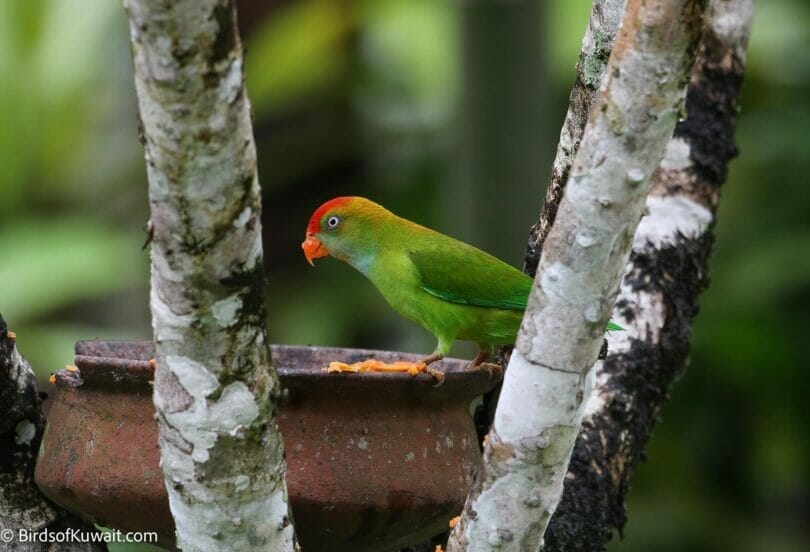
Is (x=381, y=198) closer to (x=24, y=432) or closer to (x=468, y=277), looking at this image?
(x=468, y=277)

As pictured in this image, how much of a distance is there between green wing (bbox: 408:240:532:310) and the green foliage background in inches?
128

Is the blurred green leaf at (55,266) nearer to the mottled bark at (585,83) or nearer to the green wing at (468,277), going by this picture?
the green wing at (468,277)

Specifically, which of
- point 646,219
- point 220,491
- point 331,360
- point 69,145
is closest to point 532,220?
point 646,219

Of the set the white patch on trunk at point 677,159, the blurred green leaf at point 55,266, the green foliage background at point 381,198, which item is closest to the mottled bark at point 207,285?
the white patch on trunk at point 677,159

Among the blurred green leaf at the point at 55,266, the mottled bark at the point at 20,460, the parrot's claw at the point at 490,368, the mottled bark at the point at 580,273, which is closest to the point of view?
the mottled bark at the point at 580,273

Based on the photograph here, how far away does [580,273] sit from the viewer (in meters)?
2.20

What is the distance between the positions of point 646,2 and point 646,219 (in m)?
1.73

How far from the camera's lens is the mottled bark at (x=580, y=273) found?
2117mm

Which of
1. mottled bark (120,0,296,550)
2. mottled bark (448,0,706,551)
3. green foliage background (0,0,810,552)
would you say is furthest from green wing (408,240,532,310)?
green foliage background (0,0,810,552)

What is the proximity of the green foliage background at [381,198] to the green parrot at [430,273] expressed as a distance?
10.3 ft

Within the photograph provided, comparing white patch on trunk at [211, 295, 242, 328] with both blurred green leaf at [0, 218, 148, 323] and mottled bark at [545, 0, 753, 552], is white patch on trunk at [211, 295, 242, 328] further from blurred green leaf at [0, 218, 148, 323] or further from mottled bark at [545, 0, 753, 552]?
blurred green leaf at [0, 218, 148, 323]

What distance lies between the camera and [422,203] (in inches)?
330

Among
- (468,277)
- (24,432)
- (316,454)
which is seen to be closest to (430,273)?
(468,277)

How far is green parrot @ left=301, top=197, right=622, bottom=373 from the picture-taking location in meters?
3.60
